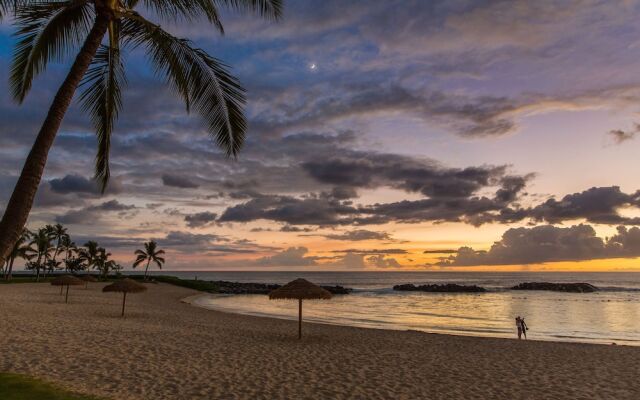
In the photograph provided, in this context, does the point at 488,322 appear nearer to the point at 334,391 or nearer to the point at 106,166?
the point at 334,391

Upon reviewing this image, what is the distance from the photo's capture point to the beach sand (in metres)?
10.2

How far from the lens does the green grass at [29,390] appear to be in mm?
7344

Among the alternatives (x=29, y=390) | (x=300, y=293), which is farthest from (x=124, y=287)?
(x=29, y=390)

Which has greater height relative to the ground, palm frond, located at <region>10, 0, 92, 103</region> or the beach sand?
palm frond, located at <region>10, 0, 92, 103</region>

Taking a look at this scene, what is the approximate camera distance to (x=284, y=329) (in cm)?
2252

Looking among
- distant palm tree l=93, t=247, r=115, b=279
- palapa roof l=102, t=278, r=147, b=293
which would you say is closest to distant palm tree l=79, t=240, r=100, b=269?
distant palm tree l=93, t=247, r=115, b=279

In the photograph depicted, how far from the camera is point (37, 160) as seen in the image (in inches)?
215

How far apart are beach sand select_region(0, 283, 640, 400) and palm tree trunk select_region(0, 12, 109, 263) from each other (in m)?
5.13

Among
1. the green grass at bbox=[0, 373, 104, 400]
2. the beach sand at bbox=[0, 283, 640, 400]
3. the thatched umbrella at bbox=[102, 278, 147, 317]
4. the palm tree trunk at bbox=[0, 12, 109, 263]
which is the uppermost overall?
the palm tree trunk at bbox=[0, 12, 109, 263]

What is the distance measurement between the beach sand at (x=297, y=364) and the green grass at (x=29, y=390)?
76 cm

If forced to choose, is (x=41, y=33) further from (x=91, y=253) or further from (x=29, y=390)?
(x=91, y=253)

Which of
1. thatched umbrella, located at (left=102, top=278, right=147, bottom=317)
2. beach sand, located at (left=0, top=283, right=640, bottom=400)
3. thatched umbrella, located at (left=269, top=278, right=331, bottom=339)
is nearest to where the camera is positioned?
beach sand, located at (left=0, top=283, right=640, bottom=400)

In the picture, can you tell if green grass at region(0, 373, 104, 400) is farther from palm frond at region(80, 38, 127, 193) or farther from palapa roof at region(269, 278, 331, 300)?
palapa roof at region(269, 278, 331, 300)

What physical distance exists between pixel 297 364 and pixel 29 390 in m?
7.19
